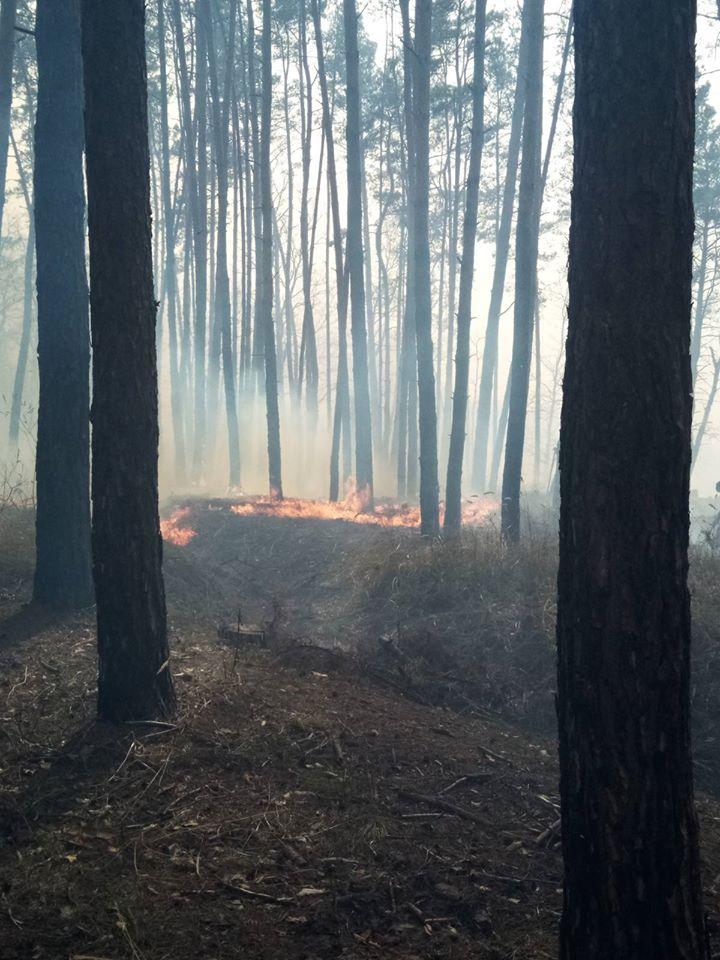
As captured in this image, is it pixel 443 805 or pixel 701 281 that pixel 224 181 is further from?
pixel 443 805

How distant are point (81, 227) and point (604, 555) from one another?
23.7 ft

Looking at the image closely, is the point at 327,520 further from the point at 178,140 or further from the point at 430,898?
the point at 178,140

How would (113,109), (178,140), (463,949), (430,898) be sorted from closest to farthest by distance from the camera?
(463,949) < (430,898) < (113,109) < (178,140)

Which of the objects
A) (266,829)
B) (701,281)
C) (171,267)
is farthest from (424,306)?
(701,281)

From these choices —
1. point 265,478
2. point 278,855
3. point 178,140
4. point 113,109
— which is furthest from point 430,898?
point 178,140

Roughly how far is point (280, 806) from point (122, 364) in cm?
302

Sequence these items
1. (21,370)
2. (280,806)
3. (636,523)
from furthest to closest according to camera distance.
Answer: (21,370)
(280,806)
(636,523)

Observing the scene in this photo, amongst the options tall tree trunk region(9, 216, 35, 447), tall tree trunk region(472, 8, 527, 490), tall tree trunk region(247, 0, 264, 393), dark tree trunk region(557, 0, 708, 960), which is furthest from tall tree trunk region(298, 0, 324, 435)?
dark tree trunk region(557, 0, 708, 960)

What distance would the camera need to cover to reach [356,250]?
19.2 m

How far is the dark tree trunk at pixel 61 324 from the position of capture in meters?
7.91

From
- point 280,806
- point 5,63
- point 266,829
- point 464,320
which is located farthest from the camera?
point 5,63

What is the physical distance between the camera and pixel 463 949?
3561mm

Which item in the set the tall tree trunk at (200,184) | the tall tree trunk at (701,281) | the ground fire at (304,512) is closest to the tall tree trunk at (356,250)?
the ground fire at (304,512)

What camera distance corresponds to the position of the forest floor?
358 centimetres
